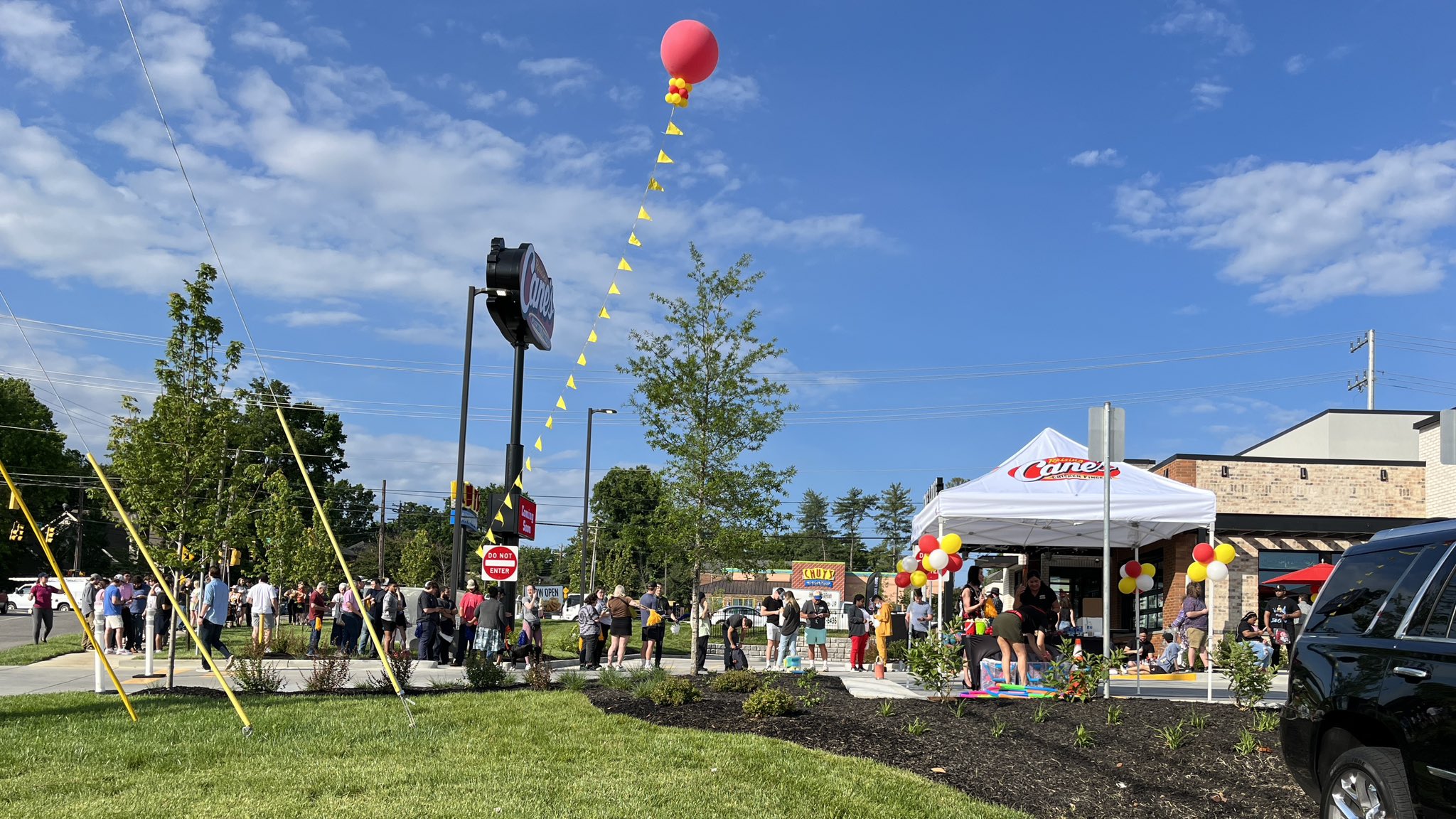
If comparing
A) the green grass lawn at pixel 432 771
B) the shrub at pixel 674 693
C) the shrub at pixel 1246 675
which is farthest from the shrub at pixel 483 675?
the shrub at pixel 1246 675

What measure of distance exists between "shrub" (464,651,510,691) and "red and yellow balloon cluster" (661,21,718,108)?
7.33 metres

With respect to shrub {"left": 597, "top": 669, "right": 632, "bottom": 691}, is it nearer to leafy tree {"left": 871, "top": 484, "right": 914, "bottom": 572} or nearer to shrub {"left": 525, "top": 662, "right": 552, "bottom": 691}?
shrub {"left": 525, "top": 662, "right": 552, "bottom": 691}

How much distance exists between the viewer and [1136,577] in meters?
18.2

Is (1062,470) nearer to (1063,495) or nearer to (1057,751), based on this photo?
(1063,495)

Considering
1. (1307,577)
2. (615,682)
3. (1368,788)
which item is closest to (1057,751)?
(1368,788)

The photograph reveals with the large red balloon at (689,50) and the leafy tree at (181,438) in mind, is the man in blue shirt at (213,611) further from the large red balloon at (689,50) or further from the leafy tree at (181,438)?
the large red balloon at (689,50)

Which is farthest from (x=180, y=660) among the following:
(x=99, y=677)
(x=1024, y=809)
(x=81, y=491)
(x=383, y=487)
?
(x=81, y=491)

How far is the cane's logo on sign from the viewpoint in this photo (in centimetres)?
1550

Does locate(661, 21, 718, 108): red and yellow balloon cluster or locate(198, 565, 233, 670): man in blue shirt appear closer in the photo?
locate(661, 21, 718, 108): red and yellow balloon cluster

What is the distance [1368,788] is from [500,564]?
581 inches

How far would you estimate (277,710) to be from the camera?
34.3 feet

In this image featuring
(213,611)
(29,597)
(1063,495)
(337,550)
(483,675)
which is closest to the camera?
(337,550)

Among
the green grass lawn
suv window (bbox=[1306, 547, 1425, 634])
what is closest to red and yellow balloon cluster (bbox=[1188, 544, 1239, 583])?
the green grass lawn

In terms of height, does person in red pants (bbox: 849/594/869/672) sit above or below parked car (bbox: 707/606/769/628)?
above
